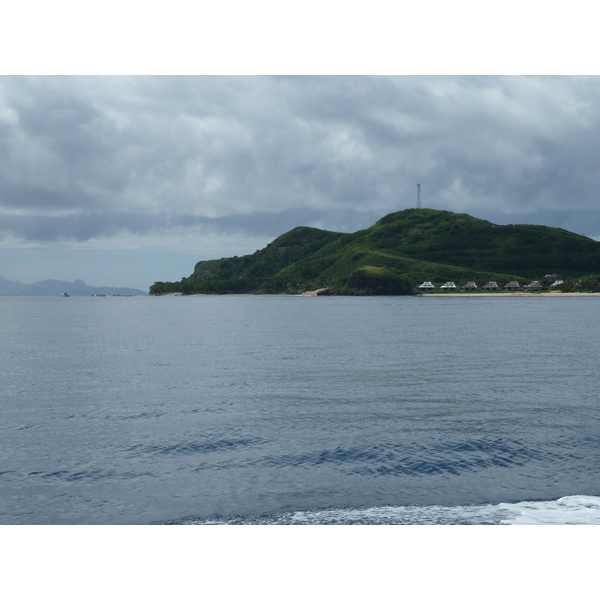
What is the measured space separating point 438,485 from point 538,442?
7.26 m

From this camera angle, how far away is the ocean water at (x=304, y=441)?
16891 mm

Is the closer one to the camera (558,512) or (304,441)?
(558,512)

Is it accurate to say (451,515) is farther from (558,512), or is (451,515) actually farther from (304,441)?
(304,441)

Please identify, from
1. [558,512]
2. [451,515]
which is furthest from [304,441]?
[558,512]

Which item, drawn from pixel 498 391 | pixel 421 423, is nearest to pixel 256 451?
pixel 421 423

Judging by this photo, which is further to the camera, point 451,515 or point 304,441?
point 304,441

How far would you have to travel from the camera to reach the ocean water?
16.9 meters

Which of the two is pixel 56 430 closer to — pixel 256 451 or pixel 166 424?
pixel 166 424

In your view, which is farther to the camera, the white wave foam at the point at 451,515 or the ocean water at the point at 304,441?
the ocean water at the point at 304,441

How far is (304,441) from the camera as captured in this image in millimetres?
24219

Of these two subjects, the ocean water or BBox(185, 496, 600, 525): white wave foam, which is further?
the ocean water

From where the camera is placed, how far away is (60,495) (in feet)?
59.1

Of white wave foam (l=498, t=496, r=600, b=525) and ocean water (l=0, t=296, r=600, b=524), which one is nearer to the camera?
white wave foam (l=498, t=496, r=600, b=525)

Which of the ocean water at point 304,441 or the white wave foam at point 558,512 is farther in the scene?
the ocean water at point 304,441
